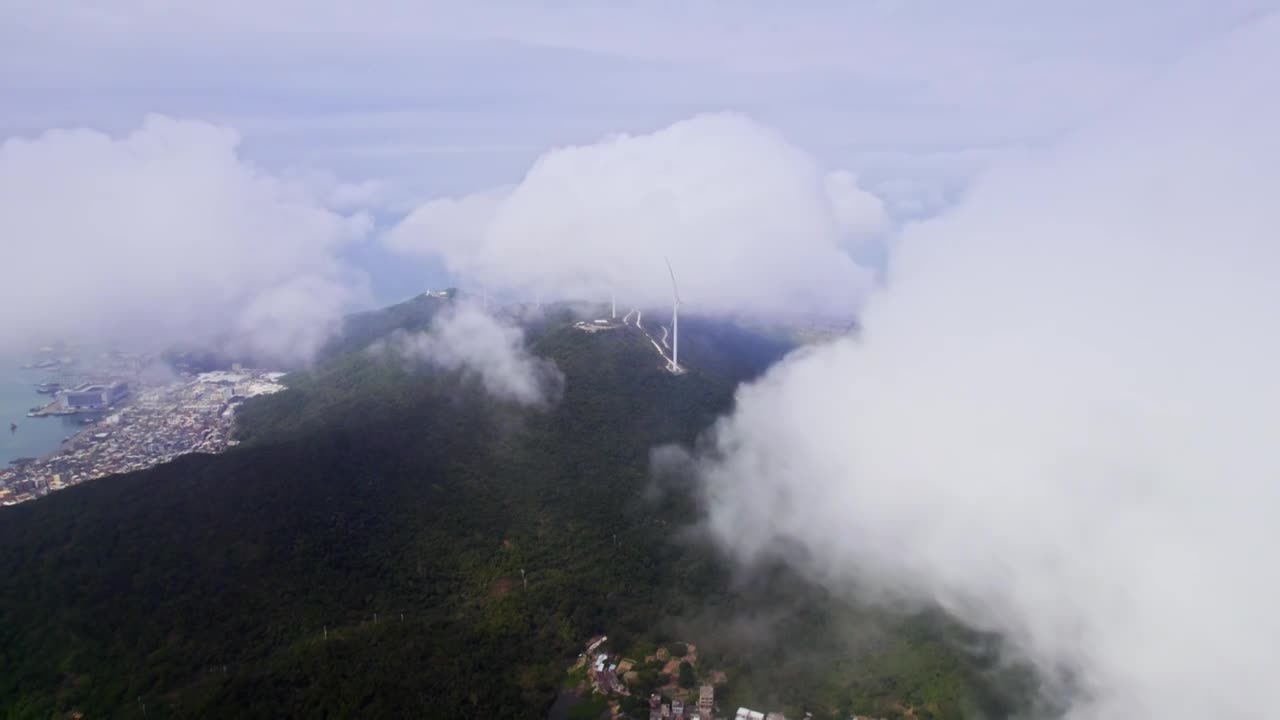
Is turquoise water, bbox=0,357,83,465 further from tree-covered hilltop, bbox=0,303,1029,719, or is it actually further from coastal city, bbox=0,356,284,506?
tree-covered hilltop, bbox=0,303,1029,719

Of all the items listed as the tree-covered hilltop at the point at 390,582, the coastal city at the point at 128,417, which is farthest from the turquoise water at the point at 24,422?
the tree-covered hilltop at the point at 390,582

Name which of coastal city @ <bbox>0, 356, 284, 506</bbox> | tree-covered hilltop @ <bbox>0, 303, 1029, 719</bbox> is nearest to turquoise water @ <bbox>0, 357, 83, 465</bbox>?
coastal city @ <bbox>0, 356, 284, 506</bbox>

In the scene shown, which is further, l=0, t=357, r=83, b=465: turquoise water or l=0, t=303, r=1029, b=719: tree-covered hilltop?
l=0, t=357, r=83, b=465: turquoise water

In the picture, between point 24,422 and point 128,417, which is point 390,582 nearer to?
point 128,417

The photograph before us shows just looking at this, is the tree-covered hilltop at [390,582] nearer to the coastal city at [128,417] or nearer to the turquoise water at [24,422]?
the coastal city at [128,417]

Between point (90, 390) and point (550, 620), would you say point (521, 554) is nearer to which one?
point (550, 620)

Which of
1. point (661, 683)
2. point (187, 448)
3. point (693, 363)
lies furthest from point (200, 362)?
point (661, 683)
